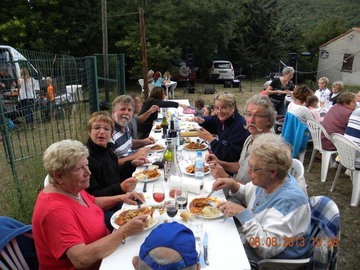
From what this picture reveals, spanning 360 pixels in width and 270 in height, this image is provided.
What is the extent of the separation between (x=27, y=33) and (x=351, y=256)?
16865 millimetres

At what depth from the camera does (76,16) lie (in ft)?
53.1

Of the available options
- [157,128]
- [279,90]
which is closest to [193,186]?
[157,128]

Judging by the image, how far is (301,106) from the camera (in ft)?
15.5

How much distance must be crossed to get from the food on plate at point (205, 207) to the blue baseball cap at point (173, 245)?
795mm

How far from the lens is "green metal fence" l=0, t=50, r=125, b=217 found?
3.55 meters

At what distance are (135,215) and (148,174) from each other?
2.16 feet

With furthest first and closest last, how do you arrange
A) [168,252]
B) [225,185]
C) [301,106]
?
[301,106], [225,185], [168,252]

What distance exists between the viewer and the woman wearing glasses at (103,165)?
2.25m

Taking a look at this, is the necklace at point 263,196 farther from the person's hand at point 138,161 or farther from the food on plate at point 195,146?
the food on plate at point 195,146

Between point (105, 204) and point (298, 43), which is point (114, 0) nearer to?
point (298, 43)

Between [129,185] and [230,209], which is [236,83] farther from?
[230,209]

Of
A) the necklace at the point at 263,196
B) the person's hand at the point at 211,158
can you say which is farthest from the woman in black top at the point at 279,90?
Answer: the necklace at the point at 263,196

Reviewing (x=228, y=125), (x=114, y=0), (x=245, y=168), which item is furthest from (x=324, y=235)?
(x=114, y=0)

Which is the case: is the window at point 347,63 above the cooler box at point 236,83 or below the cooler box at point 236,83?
above
